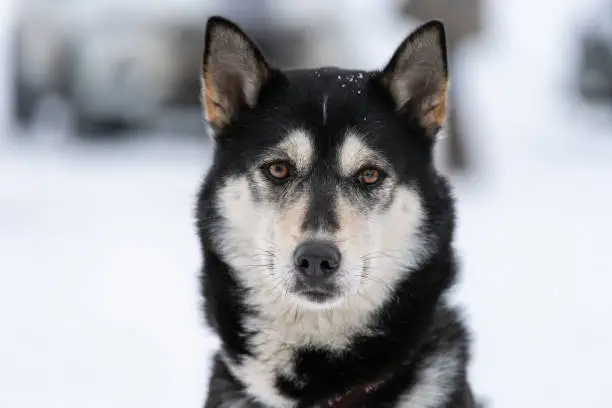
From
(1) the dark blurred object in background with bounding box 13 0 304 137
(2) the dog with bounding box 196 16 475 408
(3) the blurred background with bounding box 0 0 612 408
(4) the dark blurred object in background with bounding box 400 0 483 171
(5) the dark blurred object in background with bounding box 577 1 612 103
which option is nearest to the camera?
(2) the dog with bounding box 196 16 475 408

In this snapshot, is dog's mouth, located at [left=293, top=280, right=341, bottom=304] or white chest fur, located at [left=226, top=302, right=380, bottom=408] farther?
white chest fur, located at [left=226, top=302, right=380, bottom=408]

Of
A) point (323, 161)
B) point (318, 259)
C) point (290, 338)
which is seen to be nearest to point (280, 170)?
point (323, 161)

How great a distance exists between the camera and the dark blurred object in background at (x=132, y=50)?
515 inches

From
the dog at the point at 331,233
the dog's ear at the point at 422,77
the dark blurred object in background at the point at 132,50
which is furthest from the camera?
the dark blurred object in background at the point at 132,50

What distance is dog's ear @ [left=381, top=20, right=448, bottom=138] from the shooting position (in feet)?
11.6

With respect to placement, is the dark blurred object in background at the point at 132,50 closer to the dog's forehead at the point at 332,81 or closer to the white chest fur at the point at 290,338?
the dog's forehead at the point at 332,81

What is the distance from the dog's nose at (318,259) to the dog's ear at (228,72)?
2.09ft

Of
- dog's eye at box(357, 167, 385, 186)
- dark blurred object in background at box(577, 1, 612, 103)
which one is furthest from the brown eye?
dark blurred object in background at box(577, 1, 612, 103)

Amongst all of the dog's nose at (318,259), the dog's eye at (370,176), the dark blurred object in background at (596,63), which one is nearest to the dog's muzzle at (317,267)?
the dog's nose at (318,259)

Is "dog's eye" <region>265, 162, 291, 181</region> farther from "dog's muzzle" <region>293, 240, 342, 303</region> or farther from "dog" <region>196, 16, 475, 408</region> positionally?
"dog's muzzle" <region>293, 240, 342, 303</region>

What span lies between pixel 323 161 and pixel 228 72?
1.46ft

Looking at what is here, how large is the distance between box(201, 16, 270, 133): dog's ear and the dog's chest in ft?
2.33

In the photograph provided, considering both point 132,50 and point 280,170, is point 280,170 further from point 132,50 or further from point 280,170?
point 132,50

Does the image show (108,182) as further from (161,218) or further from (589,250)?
(589,250)
